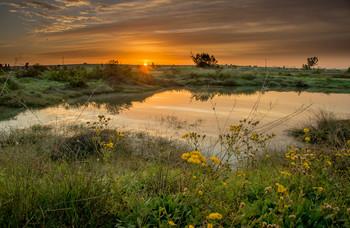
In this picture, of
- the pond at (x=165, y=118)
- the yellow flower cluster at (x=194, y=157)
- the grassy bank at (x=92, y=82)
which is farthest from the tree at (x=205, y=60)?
the yellow flower cluster at (x=194, y=157)

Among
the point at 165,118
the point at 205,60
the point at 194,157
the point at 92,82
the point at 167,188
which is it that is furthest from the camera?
the point at 205,60

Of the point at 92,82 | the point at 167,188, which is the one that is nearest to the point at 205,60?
the point at 92,82

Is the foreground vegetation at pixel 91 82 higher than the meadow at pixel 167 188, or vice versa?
the foreground vegetation at pixel 91 82

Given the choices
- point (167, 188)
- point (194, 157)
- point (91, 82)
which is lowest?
point (167, 188)

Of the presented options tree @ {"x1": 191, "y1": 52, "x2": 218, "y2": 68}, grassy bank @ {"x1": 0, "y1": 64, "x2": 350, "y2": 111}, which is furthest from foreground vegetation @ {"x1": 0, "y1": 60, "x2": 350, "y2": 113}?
tree @ {"x1": 191, "y1": 52, "x2": 218, "y2": 68}

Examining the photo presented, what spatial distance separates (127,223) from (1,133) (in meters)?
5.52

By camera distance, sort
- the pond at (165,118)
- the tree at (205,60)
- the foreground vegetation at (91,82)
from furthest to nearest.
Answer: the tree at (205,60), the foreground vegetation at (91,82), the pond at (165,118)

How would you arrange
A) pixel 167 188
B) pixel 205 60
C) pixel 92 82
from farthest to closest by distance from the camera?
pixel 205 60, pixel 92 82, pixel 167 188

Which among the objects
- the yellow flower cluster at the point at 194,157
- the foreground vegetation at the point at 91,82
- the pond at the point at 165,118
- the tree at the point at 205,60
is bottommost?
the pond at the point at 165,118

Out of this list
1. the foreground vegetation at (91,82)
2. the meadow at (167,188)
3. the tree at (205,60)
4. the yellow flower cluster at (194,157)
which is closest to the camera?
the yellow flower cluster at (194,157)

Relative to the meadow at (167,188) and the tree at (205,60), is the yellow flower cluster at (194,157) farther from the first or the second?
the tree at (205,60)

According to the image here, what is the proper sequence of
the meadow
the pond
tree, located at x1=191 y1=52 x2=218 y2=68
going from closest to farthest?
the meadow → the pond → tree, located at x1=191 y1=52 x2=218 y2=68

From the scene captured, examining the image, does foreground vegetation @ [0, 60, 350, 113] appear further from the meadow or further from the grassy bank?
the meadow

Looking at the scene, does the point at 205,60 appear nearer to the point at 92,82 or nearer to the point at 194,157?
the point at 92,82
